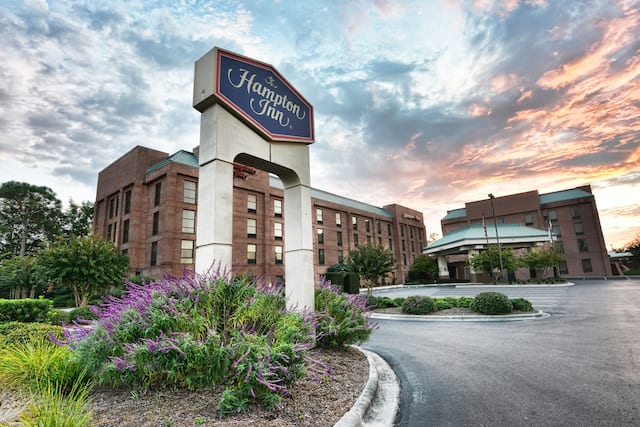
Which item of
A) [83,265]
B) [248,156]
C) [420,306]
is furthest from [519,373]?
[83,265]

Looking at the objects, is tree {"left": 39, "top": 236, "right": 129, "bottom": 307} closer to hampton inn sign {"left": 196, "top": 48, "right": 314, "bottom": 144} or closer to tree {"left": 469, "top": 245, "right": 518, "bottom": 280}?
hampton inn sign {"left": 196, "top": 48, "right": 314, "bottom": 144}

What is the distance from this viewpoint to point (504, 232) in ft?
138

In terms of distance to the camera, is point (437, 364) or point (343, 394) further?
point (437, 364)

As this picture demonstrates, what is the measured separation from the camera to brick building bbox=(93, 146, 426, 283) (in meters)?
29.8

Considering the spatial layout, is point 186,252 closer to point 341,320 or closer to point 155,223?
point 155,223

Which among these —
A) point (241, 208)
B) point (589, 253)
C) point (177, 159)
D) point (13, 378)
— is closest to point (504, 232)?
point (589, 253)

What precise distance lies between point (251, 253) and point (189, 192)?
31.3 feet

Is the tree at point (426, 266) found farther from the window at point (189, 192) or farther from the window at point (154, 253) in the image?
the window at point (154, 253)

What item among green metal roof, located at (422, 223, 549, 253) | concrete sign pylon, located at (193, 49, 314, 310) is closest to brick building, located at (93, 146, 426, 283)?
green metal roof, located at (422, 223, 549, 253)

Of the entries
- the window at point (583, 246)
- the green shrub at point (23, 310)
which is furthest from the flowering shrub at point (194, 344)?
the window at point (583, 246)

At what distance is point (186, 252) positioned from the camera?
98.4ft

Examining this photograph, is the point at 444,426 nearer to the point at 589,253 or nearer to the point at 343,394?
the point at 343,394

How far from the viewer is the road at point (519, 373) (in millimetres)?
4102

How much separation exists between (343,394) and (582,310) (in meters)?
14.8
